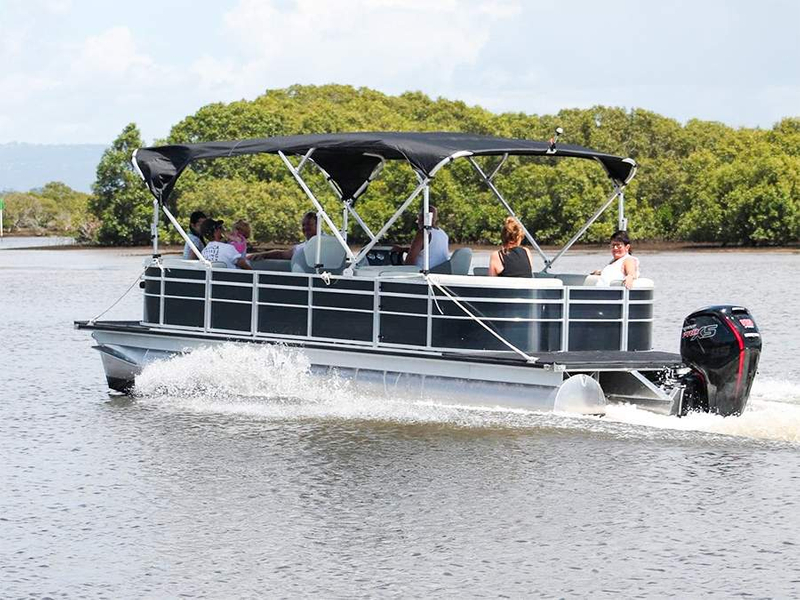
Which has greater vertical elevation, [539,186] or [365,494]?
[539,186]

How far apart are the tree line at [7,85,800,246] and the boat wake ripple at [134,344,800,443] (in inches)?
1782

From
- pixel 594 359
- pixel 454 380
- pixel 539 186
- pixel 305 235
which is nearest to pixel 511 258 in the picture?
pixel 454 380

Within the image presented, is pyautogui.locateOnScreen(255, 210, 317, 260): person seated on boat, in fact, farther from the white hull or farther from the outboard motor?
the outboard motor

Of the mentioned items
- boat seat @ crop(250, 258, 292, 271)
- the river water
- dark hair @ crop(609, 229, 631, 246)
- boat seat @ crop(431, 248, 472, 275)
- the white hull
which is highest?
dark hair @ crop(609, 229, 631, 246)

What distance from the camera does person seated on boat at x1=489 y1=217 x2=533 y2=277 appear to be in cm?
1336

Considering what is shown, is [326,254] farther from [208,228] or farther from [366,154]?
[208,228]

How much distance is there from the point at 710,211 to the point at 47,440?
60539 millimetres

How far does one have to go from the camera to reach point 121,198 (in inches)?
3118

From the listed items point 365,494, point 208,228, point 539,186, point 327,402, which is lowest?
point 365,494

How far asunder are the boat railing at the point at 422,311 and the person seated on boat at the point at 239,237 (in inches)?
34.1

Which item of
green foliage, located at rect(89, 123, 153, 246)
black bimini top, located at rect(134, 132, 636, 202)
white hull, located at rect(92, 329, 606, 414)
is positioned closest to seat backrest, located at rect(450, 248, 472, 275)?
black bimini top, located at rect(134, 132, 636, 202)

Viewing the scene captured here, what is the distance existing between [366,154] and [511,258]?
321cm

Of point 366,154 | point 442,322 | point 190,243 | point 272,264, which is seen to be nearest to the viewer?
point 442,322

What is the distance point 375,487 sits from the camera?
10320 millimetres
